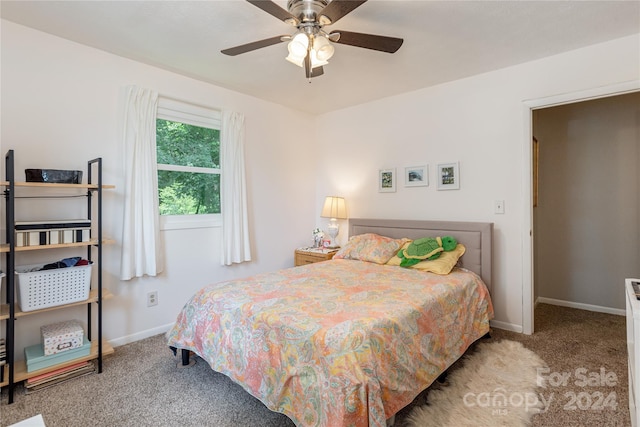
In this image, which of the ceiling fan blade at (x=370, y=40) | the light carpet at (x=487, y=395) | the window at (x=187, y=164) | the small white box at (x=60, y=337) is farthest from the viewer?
the window at (x=187, y=164)

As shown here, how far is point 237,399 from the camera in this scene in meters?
1.96

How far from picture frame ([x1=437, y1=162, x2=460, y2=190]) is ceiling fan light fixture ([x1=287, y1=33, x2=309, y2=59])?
207 cm

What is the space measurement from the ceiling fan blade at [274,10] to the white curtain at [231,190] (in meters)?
1.80

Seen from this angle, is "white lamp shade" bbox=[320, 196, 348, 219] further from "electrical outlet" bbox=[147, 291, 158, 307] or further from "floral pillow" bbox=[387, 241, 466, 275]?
"electrical outlet" bbox=[147, 291, 158, 307]

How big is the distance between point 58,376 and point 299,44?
2.63 meters

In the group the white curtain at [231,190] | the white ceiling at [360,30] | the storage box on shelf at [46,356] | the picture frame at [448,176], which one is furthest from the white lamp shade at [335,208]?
the storage box on shelf at [46,356]

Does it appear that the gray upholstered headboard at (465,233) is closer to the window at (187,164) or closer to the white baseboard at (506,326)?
the white baseboard at (506,326)

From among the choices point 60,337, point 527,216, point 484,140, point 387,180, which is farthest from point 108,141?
point 527,216

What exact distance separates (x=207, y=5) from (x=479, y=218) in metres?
2.88

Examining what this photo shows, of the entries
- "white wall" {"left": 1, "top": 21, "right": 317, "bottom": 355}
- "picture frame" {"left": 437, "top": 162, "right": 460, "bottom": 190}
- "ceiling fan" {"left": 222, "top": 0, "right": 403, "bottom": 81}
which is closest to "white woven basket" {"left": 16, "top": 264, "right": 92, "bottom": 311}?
"white wall" {"left": 1, "top": 21, "right": 317, "bottom": 355}

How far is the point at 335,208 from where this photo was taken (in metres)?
4.02

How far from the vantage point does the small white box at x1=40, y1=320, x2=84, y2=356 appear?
7.04 ft

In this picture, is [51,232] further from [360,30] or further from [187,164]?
[360,30]

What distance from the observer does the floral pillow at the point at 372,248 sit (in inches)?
124
